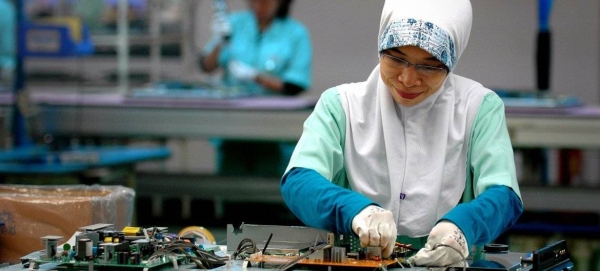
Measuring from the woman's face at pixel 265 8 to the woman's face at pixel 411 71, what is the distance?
3.16 metres

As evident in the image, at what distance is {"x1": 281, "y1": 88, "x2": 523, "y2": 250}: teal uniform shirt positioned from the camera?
72.7 inches

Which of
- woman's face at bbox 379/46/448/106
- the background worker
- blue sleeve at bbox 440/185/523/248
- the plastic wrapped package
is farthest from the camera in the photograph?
the background worker

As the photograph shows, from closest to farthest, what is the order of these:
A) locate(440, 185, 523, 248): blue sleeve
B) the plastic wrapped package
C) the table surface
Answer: locate(440, 185, 523, 248): blue sleeve < the plastic wrapped package < the table surface

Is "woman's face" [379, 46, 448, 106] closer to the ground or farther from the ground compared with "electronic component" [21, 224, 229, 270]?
farther from the ground

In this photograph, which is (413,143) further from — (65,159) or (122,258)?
(65,159)

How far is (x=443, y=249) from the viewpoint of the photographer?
1.74m

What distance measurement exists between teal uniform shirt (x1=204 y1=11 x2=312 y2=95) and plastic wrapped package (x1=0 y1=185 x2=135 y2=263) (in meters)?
2.91

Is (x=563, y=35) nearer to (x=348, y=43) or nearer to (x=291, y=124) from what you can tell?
(x=348, y=43)

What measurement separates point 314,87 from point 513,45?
4.92ft

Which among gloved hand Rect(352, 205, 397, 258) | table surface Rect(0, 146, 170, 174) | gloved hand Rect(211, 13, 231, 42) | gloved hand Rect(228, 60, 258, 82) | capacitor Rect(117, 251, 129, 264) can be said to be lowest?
table surface Rect(0, 146, 170, 174)

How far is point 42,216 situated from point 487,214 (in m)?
1.00

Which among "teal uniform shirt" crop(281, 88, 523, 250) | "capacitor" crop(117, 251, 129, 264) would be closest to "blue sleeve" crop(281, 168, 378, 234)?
"teal uniform shirt" crop(281, 88, 523, 250)

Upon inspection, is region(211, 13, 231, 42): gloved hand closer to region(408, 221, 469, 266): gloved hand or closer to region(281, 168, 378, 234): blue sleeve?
region(281, 168, 378, 234): blue sleeve

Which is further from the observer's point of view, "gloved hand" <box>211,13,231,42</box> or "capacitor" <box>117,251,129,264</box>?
"gloved hand" <box>211,13,231,42</box>
